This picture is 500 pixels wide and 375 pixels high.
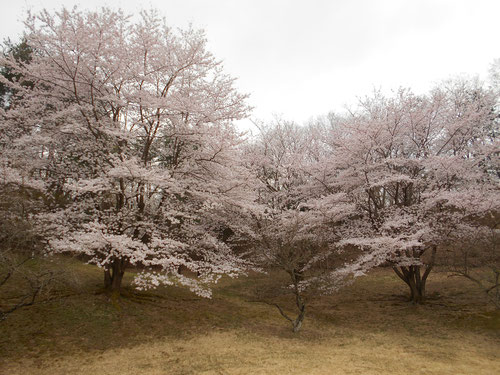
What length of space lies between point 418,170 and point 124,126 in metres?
11.8

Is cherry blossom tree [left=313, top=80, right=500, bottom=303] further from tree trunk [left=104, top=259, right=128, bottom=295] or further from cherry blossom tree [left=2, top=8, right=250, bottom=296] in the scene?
tree trunk [left=104, top=259, right=128, bottom=295]

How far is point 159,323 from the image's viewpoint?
967cm

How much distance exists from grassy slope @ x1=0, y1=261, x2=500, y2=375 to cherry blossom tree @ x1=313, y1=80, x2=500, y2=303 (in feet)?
7.03

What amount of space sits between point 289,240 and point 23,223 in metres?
8.05

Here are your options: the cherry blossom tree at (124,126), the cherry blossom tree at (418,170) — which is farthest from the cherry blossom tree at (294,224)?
the cherry blossom tree at (124,126)

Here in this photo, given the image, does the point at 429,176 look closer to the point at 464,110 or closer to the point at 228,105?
the point at 464,110

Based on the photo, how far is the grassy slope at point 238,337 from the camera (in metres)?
6.92

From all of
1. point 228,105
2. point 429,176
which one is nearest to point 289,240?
point 228,105

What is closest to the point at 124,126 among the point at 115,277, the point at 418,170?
the point at 115,277

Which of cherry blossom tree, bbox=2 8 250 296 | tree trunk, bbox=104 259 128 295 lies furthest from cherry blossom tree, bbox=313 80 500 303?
tree trunk, bbox=104 259 128 295

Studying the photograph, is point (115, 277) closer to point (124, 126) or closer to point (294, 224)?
point (124, 126)

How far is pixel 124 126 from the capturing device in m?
11.0

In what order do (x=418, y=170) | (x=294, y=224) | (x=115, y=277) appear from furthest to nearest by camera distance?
(x=418, y=170)
(x=294, y=224)
(x=115, y=277)

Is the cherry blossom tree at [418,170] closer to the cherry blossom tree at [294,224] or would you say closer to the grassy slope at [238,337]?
the cherry blossom tree at [294,224]
